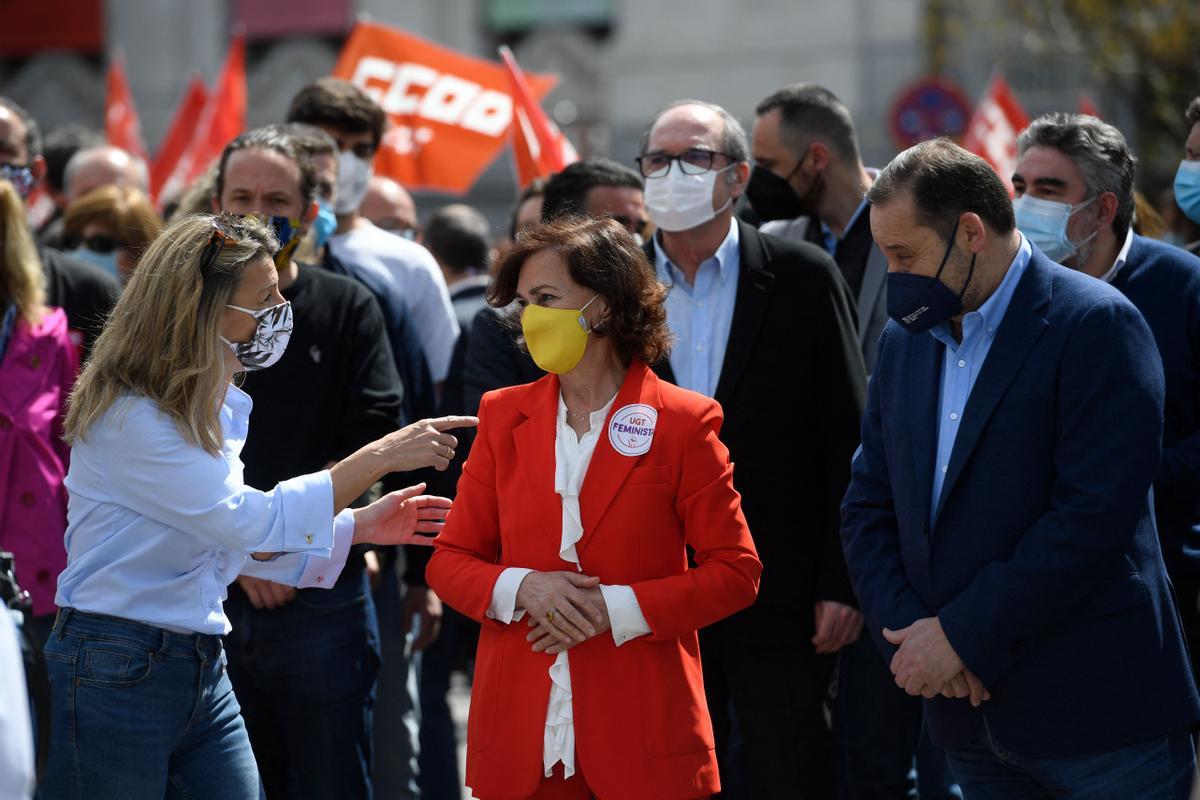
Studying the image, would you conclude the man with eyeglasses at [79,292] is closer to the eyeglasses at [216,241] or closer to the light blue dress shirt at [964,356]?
the eyeglasses at [216,241]

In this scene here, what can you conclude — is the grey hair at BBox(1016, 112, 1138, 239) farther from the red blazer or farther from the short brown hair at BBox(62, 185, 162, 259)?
the short brown hair at BBox(62, 185, 162, 259)

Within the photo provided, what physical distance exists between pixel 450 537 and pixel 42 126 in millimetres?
29749

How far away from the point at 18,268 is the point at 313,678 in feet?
5.05

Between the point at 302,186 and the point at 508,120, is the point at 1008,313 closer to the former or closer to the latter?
the point at 302,186

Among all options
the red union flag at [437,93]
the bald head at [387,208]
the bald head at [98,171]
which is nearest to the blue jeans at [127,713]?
the bald head at [387,208]

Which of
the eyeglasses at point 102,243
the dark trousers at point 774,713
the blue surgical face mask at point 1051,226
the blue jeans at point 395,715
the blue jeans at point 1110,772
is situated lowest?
the blue jeans at point 395,715

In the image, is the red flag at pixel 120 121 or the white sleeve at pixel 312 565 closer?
the white sleeve at pixel 312 565

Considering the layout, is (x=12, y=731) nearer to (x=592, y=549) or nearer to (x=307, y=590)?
(x=592, y=549)

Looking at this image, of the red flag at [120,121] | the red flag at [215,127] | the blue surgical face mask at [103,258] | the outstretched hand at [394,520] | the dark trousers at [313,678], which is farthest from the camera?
the red flag at [120,121]

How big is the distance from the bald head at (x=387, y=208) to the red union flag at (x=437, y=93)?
994mm

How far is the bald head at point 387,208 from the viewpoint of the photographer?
736cm

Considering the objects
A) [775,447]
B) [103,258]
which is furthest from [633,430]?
[103,258]

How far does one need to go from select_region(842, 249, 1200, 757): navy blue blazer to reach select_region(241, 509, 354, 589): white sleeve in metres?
1.37

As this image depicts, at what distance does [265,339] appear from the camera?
3.81 m
